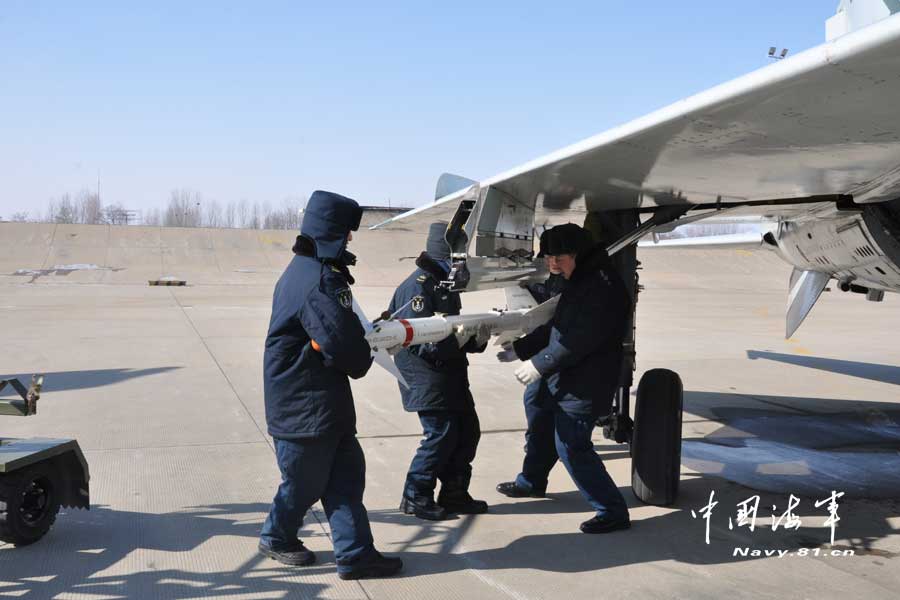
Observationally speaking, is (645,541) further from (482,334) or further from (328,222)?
(328,222)

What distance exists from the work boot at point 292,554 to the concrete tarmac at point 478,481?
6 centimetres

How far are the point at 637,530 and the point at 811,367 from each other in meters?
8.56

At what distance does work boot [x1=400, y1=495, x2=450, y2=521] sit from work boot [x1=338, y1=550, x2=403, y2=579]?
0.91 m

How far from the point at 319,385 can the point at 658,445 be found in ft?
8.43

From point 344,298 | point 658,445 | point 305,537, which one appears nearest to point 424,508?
point 305,537

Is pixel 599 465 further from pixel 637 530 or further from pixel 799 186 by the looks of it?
pixel 799 186

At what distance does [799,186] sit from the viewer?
192 inches

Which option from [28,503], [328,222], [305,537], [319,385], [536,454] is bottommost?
[305,537]

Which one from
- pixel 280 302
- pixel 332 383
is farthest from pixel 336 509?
pixel 280 302

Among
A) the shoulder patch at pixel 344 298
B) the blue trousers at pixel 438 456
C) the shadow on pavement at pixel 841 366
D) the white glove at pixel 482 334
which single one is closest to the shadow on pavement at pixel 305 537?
the blue trousers at pixel 438 456

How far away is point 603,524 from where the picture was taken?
4.85 metres

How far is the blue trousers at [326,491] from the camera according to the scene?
13.2 ft

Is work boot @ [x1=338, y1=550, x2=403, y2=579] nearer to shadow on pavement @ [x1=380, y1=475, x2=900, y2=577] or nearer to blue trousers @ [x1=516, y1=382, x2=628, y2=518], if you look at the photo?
shadow on pavement @ [x1=380, y1=475, x2=900, y2=577]

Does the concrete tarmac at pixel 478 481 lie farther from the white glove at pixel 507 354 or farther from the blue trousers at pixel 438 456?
the white glove at pixel 507 354
